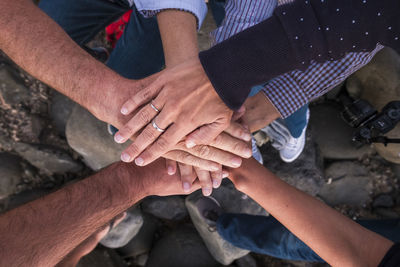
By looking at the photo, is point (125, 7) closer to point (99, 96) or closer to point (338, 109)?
point (99, 96)

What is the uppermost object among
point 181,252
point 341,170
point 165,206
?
point 165,206

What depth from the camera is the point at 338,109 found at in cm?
246

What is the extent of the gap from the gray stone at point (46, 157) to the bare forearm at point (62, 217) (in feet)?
3.68

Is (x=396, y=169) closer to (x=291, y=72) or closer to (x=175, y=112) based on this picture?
(x=291, y=72)

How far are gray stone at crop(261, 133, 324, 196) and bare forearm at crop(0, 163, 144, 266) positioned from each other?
4.31ft

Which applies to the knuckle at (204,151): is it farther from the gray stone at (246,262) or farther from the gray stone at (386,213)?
the gray stone at (386,213)

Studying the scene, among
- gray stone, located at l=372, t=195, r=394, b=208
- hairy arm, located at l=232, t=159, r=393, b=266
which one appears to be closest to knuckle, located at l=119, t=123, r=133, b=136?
hairy arm, located at l=232, t=159, r=393, b=266

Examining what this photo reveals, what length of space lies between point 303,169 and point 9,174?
7.88 ft

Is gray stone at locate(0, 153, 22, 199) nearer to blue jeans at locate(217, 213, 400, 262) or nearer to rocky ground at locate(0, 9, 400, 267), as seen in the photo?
rocky ground at locate(0, 9, 400, 267)

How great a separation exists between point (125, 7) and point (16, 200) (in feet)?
5.71

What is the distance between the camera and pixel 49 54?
1.25 metres

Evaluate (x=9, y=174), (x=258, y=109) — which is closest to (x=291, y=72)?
(x=258, y=109)

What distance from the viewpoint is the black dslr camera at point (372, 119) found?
1.87 m

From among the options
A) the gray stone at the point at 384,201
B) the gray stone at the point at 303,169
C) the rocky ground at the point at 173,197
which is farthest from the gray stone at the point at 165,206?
the gray stone at the point at 384,201
